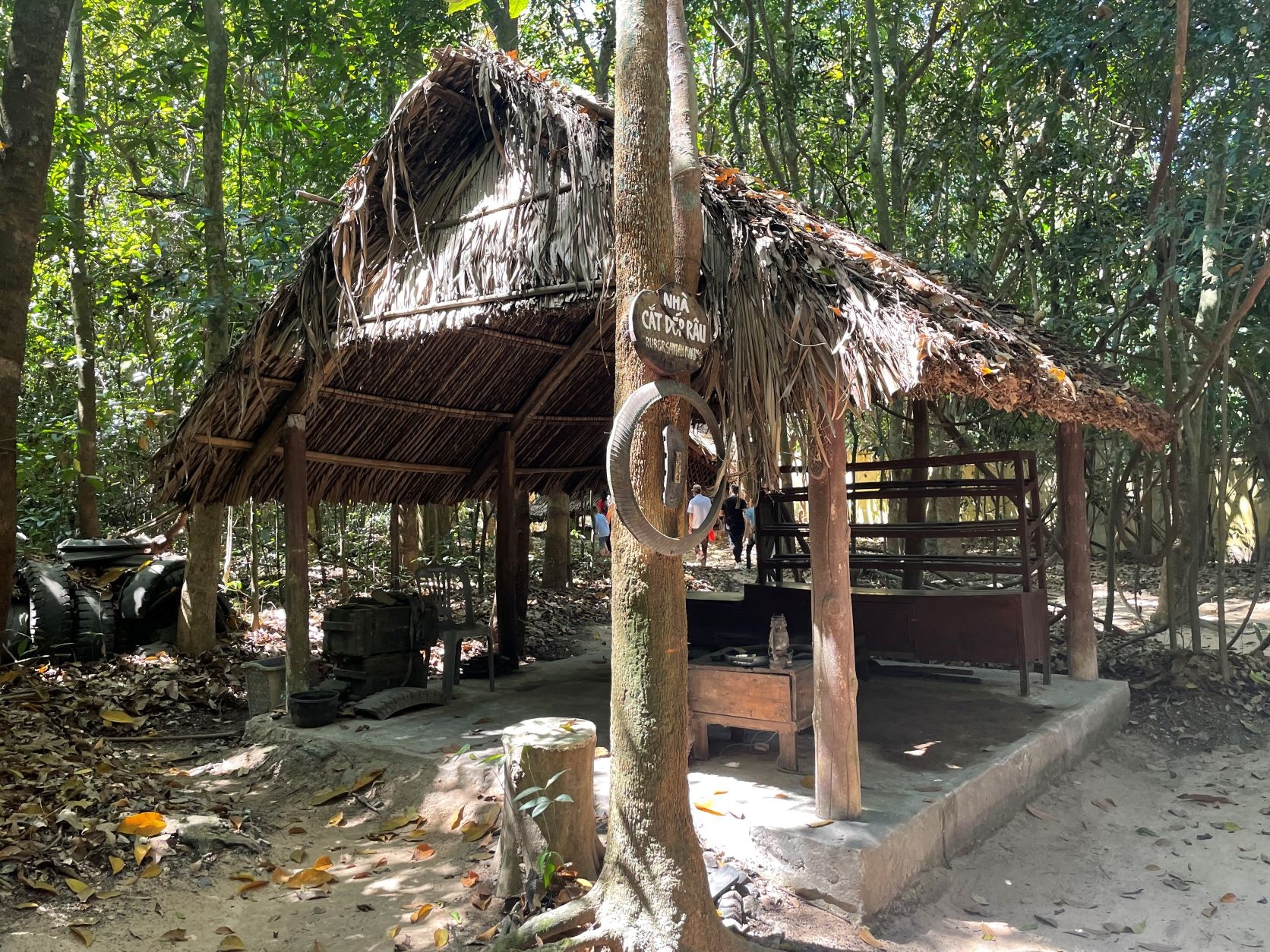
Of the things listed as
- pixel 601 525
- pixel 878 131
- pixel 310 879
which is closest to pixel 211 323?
pixel 310 879

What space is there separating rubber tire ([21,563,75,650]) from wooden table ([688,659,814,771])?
569 centimetres

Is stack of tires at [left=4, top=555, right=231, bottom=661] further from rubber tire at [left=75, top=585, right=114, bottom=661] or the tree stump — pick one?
the tree stump

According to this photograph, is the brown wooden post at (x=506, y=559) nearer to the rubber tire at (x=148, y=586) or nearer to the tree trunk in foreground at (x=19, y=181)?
the rubber tire at (x=148, y=586)

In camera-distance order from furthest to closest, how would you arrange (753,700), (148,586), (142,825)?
1. (148,586)
2. (753,700)
3. (142,825)

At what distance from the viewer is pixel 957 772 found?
4398 millimetres

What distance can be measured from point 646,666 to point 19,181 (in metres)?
4.87

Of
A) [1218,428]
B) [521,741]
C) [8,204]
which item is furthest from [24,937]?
[1218,428]

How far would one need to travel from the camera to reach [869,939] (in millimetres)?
3295

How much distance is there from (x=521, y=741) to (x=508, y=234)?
2520 mm

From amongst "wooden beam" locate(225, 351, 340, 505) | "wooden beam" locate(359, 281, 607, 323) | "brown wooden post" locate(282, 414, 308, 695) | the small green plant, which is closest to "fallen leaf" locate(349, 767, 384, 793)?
"brown wooden post" locate(282, 414, 308, 695)

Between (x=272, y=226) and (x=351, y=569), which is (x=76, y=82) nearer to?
(x=272, y=226)

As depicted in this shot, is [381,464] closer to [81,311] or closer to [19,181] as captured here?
[19,181]

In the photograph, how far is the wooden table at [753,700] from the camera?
4.35m

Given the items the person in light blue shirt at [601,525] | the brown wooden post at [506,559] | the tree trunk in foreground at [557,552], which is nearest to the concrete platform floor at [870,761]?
the brown wooden post at [506,559]
